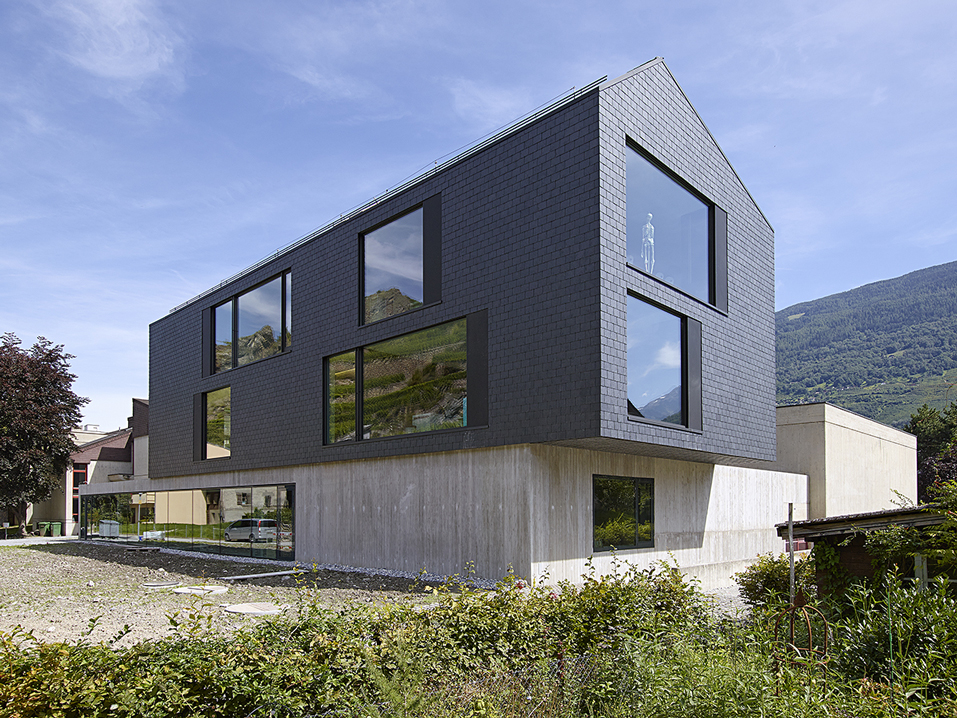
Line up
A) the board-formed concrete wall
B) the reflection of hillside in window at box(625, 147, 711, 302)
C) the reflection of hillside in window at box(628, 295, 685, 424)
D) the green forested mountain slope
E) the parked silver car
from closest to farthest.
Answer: the reflection of hillside in window at box(628, 295, 685, 424) < the reflection of hillside in window at box(625, 147, 711, 302) < the parked silver car < the board-formed concrete wall < the green forested mountain slope

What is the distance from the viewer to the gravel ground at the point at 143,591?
34.4ft

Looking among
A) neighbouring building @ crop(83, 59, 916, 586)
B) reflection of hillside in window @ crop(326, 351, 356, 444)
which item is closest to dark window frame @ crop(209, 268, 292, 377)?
neighbouring building @ crop(83, 59, 916, 586)

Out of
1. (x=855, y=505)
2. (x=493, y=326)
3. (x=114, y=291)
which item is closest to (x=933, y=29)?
(x=493, y=326)

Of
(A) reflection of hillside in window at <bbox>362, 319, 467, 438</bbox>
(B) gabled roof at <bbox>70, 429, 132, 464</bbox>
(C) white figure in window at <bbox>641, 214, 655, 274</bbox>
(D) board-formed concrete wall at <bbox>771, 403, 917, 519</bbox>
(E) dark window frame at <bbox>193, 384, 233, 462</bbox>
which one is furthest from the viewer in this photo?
(B) gabled roof at <bbox>70, 429, 132, 464</bbox>

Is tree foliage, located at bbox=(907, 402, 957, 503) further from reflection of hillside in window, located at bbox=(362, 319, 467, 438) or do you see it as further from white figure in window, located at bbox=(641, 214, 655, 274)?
reflection of hillside in window, located at bbox=(362, 319, 467, 438)

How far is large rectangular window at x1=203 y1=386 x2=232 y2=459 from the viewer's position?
23.4 metres

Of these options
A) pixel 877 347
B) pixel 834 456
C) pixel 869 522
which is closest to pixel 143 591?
pixel 869 522

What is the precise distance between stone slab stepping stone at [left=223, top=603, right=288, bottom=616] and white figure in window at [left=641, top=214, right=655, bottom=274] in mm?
9371

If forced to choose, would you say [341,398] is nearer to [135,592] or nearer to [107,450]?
[135,592]

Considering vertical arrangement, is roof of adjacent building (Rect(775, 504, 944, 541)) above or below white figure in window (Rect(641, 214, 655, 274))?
below

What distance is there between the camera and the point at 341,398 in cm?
1888

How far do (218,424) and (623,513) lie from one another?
14.1 meters

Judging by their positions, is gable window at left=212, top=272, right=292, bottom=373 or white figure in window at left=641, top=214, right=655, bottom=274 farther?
gable window at left=212, top=272, right=292, bottom=373

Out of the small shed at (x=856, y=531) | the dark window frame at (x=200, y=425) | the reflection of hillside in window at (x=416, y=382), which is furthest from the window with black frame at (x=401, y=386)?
the dark window frame at (x=200, y=425)
